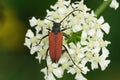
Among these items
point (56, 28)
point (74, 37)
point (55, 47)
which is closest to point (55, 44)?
point (55, 47)

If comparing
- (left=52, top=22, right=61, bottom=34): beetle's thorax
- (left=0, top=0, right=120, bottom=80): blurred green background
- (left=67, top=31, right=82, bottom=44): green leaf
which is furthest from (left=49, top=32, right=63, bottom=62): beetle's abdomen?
(left=0, top=0, right=120, bottom=80): blurred green background

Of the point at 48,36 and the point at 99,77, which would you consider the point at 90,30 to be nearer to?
the point at 48,36

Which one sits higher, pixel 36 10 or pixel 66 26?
pixel 36 10

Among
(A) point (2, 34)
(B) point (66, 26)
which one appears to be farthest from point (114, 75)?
(B) point (66, 26)

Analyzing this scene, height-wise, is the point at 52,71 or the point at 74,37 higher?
the point at 74,37

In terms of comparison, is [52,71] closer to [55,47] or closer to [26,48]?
[55,47]

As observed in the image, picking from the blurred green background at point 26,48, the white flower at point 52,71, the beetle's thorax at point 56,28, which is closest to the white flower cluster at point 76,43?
the white flower at point 52,71

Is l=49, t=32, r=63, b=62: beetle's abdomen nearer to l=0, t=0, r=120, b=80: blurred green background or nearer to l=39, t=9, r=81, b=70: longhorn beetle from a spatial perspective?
l=39, t=9, r=81, b=70: longhorn beetle

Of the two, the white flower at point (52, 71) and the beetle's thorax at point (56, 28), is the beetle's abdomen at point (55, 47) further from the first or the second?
the white flower at point (52, 71)
